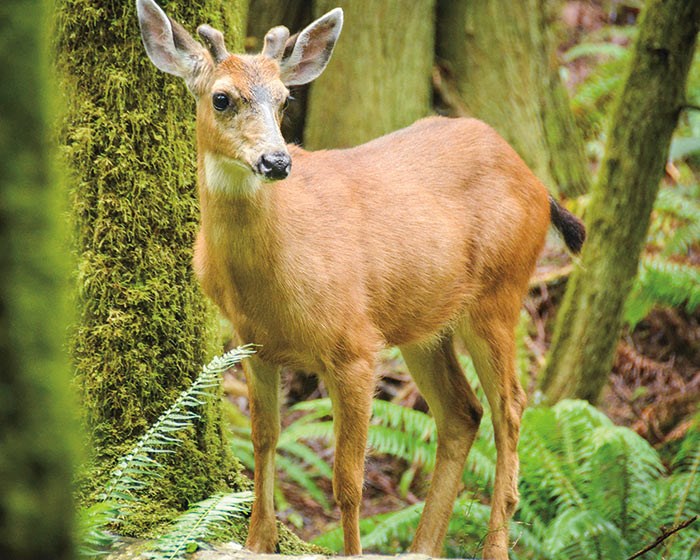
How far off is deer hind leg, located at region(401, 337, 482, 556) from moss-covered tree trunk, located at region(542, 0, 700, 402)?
6.07ft

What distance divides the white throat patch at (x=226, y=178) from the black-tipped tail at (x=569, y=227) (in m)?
2.54

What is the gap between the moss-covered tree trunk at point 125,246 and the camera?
187 inches

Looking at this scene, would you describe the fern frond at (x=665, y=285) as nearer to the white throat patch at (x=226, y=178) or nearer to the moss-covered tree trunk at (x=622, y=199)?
the moss-covered tree trunk at (x=622, y=199)

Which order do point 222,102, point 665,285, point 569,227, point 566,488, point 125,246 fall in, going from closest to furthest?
1. point 222,102
2. point 125,246
3. point 569,227
4. point 566,488
5. point 665,285

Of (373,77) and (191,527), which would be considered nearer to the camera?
(191,527)

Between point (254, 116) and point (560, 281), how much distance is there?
20.4 feet

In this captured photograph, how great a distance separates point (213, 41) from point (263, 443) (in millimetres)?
2133

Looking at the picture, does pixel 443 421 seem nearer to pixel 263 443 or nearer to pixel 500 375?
pixel 500 375

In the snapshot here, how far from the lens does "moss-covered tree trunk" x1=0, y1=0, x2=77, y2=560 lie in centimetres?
100

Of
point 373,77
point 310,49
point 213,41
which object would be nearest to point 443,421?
point 310,49

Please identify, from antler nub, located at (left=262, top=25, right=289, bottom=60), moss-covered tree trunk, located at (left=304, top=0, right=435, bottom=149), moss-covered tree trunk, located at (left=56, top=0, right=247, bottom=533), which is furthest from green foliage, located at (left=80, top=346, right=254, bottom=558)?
moss-covered tree trunk, located at (left=304, top=0, right=435, bottom=149)

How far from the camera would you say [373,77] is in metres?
8.88

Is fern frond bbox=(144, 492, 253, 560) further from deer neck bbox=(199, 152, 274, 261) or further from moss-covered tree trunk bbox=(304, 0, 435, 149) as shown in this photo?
moss-covered tree trunk bbox=(304, 0, 435, 149)

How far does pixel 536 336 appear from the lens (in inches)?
395
